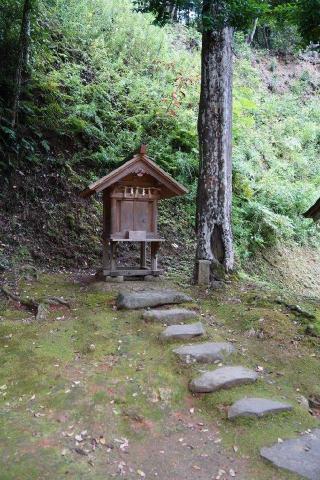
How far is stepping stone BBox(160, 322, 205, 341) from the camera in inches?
226

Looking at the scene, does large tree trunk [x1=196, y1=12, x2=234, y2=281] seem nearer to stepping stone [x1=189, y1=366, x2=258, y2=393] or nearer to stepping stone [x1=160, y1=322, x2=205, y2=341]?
stepping stone [x1=160, y1=322, x2=205, y2=341]

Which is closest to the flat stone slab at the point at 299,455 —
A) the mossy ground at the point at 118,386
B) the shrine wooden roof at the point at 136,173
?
the mossy ground at the point at 118,386

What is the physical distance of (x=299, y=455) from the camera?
3.72m

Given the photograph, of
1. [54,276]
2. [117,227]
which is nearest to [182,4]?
[117,227]

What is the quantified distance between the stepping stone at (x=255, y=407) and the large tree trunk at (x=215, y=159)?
4043 millimetres

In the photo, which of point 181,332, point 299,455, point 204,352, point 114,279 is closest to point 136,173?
point 114,279

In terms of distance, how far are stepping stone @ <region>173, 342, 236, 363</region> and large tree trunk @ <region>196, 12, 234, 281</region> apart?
292 centimetres

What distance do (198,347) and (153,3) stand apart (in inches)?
248

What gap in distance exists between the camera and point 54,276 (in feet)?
29.3

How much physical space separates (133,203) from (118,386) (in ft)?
14.7

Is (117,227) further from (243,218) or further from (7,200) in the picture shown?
(243,218)

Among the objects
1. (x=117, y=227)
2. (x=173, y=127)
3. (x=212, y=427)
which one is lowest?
(x=212, y=427)

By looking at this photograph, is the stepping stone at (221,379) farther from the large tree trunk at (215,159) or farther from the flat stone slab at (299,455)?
the large tree trunk at (215,159)

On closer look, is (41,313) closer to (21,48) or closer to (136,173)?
(136,173)
